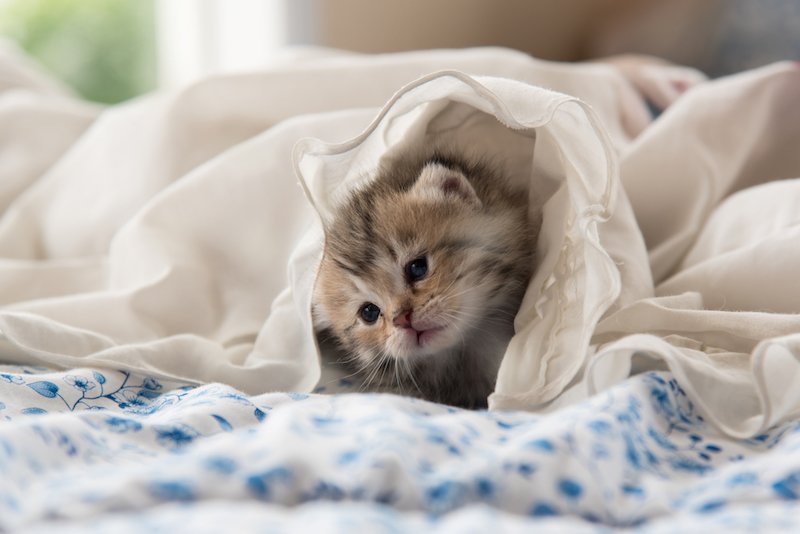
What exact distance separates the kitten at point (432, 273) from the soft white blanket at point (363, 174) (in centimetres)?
6

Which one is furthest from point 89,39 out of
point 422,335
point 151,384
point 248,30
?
point 422,335

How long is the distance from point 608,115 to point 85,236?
1088 mm

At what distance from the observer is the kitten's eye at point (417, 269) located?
4.35ft

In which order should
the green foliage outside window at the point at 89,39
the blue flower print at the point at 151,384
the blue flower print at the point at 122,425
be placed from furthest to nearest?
1. the green foliage outside window at the point at 89,39
2. the blue flower print at the point at 151,384
3. the blue flower print at the point at 122,425

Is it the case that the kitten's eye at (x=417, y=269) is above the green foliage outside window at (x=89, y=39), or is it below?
above

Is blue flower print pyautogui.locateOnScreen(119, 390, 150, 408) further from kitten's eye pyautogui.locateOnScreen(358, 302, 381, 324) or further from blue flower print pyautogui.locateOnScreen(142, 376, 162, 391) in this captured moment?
kitten's eye pyautogui.locateOnScreen(358, 302, 381, 324)

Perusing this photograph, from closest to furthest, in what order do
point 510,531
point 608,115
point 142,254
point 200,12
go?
point 510,531 → point 142,254 → point 608,115 → point 200,12

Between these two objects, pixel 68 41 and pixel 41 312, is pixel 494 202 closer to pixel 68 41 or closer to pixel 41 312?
pixel 41 312

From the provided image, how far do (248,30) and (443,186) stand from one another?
2419 millimetres

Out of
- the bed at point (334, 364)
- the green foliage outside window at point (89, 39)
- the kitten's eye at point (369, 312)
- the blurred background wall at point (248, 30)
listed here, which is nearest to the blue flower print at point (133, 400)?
the bed at point (334, 364)

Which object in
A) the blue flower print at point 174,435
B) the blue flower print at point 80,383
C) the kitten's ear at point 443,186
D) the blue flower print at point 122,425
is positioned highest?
the kitten's ear at point 443,186

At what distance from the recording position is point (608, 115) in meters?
1.77

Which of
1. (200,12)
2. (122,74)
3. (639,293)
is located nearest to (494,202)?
(639,293)

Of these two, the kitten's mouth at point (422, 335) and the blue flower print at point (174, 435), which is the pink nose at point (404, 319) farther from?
the blue flower print at point (174, 435)
